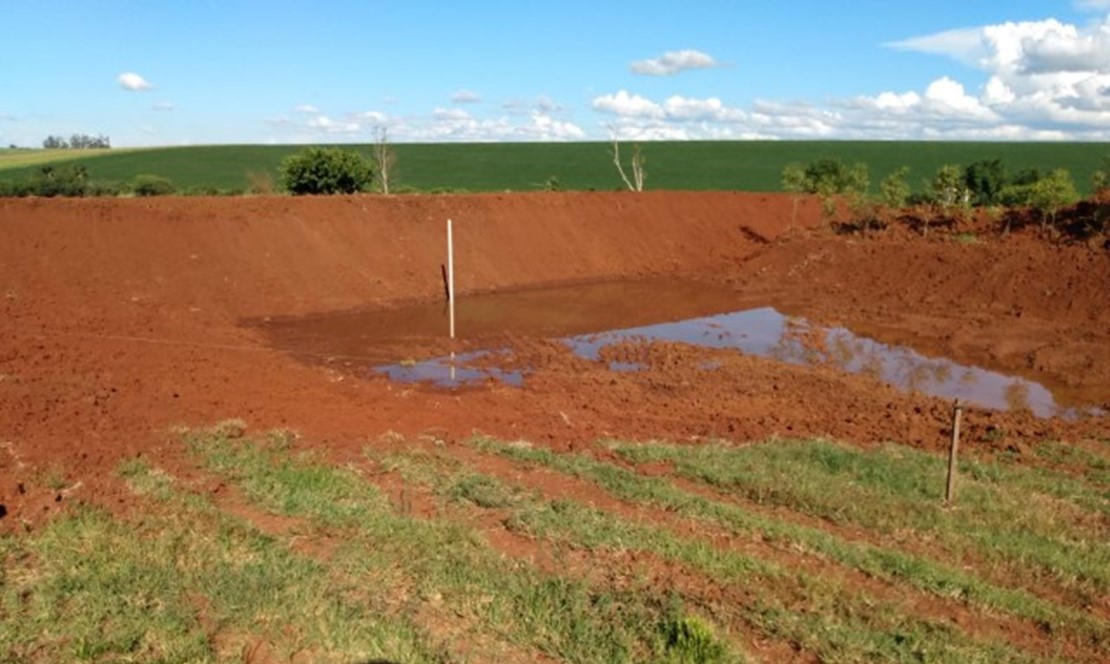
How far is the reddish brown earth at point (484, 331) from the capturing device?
387 inches

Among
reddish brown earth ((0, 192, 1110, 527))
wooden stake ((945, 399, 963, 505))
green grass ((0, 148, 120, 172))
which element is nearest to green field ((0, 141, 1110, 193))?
green grass ((0, 148, 120, 172))

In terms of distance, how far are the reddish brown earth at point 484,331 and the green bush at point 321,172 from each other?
630 centimetres

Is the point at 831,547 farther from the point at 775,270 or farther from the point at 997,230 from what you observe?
the point at 997,230

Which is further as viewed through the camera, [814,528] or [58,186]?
[58,186]

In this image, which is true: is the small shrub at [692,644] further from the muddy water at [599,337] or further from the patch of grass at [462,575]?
the muddy water at [599,337]

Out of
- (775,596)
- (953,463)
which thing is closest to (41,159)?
(953,463)

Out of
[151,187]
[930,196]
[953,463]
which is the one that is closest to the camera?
[953,463]

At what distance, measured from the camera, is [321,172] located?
97.5ft

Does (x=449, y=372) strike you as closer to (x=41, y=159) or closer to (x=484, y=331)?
(x=484, y=331)

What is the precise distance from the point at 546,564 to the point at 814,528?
2476 millimetres

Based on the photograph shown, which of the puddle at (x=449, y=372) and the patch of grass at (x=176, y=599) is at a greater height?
the patch of grass at (x=176, y=599)

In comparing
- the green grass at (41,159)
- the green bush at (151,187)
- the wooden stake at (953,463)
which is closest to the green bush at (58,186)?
the green bush at (151,187)

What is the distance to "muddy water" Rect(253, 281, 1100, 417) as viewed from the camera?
46.4 ft

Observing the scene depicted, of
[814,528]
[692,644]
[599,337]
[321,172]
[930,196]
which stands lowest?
[599,337]
